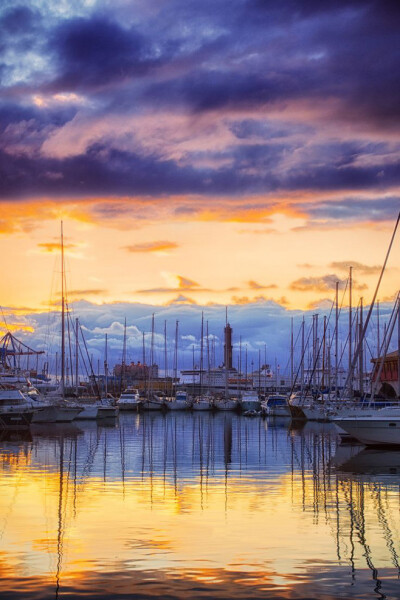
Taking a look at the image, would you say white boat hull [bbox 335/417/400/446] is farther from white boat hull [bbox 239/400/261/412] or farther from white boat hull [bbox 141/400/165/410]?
white boat hull [bbox 141/400/165/410]

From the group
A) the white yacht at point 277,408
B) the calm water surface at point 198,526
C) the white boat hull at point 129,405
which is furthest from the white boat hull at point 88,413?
the calm water surface at point 198,526

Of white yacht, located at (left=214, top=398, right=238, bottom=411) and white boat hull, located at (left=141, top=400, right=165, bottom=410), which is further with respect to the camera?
white yacht, located at (left=214, top=398, right=238, bottom=411)

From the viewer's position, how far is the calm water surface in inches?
613

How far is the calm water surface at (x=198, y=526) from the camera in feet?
51.1

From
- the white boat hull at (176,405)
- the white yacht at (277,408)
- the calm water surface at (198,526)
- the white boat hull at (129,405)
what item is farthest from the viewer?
the white boat hull at (176,405)

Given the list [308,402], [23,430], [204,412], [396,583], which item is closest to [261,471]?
[396,583]

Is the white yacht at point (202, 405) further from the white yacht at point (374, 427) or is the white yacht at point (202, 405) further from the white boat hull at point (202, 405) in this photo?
the white yacht at point (374, 427)

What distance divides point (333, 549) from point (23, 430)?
49.6 metres

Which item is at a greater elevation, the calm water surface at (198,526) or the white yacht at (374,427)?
the white yacht at (374,427)

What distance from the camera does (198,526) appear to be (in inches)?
860

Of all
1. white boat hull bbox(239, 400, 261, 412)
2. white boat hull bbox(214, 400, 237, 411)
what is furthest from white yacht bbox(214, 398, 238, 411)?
white boat hull bbox(239, 400, 261, 412)

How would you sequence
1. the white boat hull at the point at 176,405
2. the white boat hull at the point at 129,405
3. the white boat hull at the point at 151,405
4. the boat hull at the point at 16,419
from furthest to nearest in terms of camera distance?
1. the white boat hull at the point at 176,405
2. the white boat hull at the point at 129,405
3. the white boat hull at the point at 151,405
4. the boat hull at the point at 16,419

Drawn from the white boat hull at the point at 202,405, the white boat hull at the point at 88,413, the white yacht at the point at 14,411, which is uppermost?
the white yacht at the point at 14,411

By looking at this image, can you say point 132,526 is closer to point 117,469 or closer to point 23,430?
point 117,469
